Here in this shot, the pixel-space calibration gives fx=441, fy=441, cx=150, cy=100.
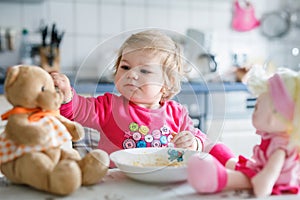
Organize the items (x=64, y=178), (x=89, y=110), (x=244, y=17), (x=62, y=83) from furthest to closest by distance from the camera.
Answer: (x=244, y=17)
(x=89, y=110)
(x=62, y=83)
(x=64, y=178)

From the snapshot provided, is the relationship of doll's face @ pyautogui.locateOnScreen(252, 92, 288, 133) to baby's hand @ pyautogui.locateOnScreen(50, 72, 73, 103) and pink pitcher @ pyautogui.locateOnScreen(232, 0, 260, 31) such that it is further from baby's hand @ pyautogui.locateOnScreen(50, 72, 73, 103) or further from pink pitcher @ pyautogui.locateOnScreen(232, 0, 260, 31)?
pink pitcher @ pyautogui.locateOnScreen(232, 0, 260, 31)

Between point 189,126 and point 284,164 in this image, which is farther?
point 189,126

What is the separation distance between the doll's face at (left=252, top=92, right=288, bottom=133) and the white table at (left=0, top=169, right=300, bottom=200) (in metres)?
0.11

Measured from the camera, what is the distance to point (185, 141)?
0.87 meters

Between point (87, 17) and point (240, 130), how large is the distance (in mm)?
1063

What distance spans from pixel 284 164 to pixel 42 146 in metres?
0.38

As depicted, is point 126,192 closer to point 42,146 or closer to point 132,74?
point 42,146

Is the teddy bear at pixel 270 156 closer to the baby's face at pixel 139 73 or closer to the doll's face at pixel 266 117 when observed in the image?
the doll's face at pixel 266 117

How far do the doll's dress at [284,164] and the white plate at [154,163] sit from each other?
112 mm

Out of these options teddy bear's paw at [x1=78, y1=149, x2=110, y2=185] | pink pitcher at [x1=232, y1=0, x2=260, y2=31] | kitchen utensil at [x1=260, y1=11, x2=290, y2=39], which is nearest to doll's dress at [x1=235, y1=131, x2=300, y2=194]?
teddy bear's paw at [x1=78, y1=149, x2=110, y2=185]

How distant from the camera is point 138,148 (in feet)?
2.86

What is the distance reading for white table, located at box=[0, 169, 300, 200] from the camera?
68cm

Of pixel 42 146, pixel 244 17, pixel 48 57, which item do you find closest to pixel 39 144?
pixel 42 146

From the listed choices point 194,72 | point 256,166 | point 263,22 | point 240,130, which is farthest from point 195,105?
point 263,22
